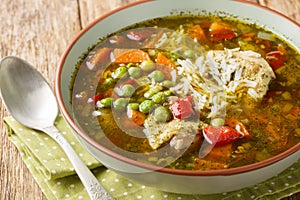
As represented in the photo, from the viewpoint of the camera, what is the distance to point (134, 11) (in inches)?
177

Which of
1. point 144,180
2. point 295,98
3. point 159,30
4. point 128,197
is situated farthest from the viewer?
point 159,30

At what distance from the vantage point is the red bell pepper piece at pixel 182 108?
3.59 metres

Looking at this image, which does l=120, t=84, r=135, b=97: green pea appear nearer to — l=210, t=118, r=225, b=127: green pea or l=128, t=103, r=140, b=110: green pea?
l=128, t=103, r=140, b=110: green pea

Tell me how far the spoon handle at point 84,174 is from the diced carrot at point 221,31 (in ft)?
5.01

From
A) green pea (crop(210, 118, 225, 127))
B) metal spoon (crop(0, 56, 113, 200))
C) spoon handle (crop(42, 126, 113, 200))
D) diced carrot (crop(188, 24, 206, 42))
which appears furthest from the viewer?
diced carrot (crop(188, 24, 206, 42))

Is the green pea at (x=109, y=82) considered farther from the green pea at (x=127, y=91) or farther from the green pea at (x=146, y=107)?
the green pea at (x=146, y=107)

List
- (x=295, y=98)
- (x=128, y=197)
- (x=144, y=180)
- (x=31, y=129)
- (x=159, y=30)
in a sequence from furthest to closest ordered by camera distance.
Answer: (x=159, y=30)
(x=31, y=129)
(x=295, y=98)
(x=128, y=197)
(x=144, y=180)

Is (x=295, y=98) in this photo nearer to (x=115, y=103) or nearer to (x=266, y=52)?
(x=266, y=52)

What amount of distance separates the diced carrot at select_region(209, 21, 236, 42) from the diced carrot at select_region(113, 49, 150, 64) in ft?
2.16

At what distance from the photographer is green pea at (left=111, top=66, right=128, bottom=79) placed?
12.9ft

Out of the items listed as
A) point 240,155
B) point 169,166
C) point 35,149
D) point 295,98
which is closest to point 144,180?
point 169,166

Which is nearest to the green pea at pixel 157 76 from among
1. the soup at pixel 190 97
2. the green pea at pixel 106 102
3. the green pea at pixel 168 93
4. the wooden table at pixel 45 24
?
the soup at pixel 190 97

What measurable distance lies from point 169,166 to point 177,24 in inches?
64.7

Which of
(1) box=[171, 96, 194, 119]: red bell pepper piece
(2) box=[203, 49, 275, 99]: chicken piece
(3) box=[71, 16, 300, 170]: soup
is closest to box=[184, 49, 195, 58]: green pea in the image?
(3) box=[71, 16, 300, 170]: soup
